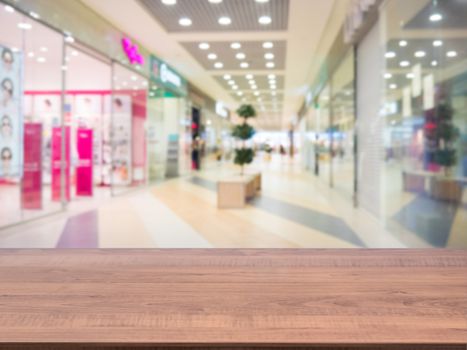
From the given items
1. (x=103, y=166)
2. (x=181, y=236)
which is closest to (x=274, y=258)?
(x=181, y=236)

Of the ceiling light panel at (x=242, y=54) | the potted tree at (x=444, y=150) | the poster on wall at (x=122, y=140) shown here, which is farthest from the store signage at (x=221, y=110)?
the potted tree at (x=444, y=150)

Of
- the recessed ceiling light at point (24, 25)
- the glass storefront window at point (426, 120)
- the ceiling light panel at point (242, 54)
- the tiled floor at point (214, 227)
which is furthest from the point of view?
the ceiling light panel at point (242, 54)

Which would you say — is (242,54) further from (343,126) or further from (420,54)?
(420,54)

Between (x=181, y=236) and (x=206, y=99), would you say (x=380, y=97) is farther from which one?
(x=206, y=99)

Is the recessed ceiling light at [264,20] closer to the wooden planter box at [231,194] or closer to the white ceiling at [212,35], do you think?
the white ceiling at [212,35]

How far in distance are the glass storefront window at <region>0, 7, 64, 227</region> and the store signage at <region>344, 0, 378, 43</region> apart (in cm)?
471

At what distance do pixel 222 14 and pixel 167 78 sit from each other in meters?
5.72

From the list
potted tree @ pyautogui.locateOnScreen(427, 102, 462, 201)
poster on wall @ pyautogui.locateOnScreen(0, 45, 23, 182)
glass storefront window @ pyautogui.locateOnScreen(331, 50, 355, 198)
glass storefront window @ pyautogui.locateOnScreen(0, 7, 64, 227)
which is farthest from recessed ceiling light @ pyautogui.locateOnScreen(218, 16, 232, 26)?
potted tree @ pyautogui.locateOnScreen(427, 102, 462, 201)

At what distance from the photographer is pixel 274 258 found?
126 centimetres

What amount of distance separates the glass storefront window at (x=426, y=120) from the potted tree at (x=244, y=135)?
3600 mm

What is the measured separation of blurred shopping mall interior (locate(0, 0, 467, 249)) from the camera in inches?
184

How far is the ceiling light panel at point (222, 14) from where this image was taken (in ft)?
27.1

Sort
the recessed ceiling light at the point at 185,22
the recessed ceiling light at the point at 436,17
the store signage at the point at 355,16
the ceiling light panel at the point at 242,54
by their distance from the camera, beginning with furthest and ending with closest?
the ceiling light panel at the point at 242,54, the recessed ceiling light at the point at 185,22, the store signage at the point at 355,16, the recessed ceiling light at the point at 436,17

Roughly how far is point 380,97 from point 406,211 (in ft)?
7.13
